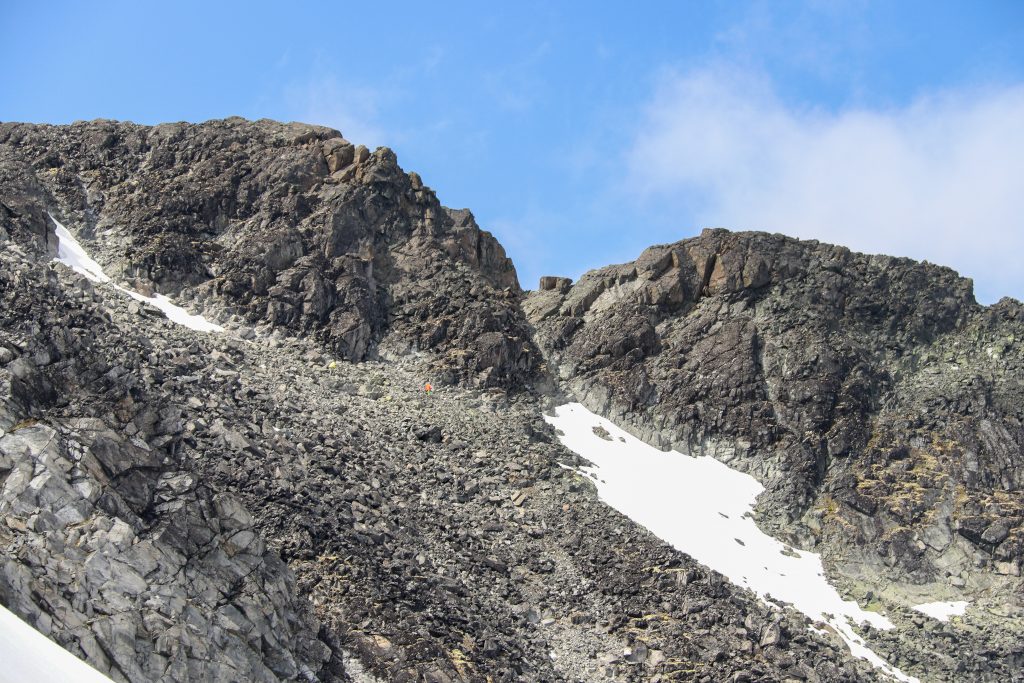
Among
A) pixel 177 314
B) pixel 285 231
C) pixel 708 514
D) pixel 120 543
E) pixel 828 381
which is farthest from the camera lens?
pixel 285 231

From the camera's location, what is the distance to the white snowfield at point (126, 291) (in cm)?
5681

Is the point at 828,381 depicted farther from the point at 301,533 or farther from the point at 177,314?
the point at 177,314

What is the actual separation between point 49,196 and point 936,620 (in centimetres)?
5530

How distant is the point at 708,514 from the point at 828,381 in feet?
46.1

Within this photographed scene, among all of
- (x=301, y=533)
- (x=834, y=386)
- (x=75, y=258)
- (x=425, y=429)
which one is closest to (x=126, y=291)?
(x=75, y=258)

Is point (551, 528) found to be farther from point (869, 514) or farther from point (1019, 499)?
point (1019, 499)

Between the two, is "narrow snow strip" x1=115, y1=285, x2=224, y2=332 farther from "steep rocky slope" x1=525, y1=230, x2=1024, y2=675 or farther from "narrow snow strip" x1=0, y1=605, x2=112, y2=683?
"narrow snow strip" x1=0, y1=605, x2=112, y2=683

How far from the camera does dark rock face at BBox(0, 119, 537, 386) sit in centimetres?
6012

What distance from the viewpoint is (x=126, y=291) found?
5781 centimetres

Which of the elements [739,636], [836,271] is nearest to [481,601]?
[739,636]

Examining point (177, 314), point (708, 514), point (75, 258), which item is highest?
point (708, 514)

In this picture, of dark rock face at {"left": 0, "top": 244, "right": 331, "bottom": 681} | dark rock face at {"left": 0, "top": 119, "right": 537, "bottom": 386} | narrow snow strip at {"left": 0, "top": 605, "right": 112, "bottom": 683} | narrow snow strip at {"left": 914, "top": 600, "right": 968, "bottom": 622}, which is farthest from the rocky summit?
narrow snow strip at {"left": 0, "top": 605, "right": 112, "bottom": 683}

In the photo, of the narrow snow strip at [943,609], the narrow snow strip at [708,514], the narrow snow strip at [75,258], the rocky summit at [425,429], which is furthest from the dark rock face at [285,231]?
the narrow snow strip at [943,609]

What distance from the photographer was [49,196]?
212 feet
